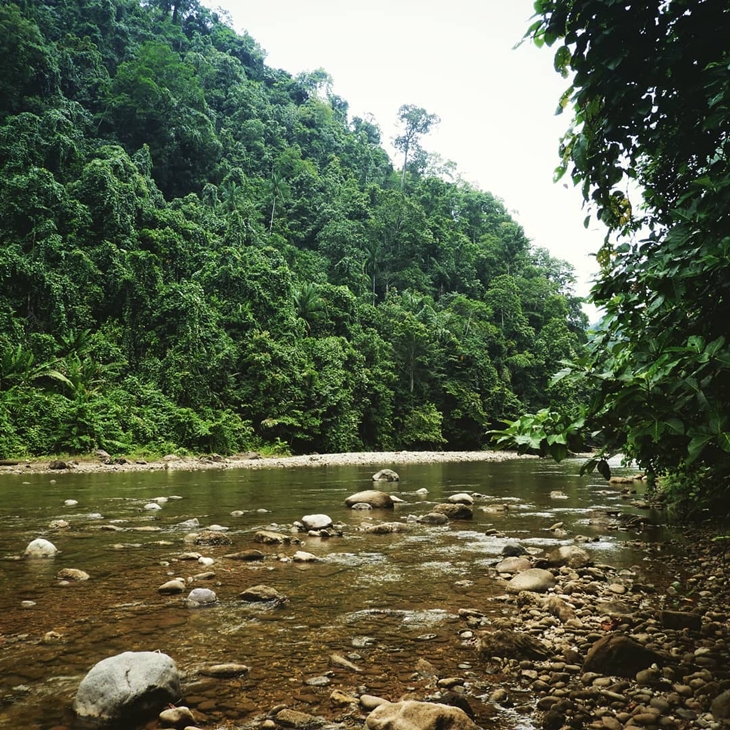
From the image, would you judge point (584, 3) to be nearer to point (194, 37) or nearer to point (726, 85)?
point (726, 85)

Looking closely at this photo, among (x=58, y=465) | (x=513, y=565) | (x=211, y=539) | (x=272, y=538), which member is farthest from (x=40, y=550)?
(x=58, y=465)

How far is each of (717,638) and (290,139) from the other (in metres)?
61.3

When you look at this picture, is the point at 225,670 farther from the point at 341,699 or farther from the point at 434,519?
the point at 434,519

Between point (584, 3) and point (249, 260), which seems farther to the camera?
point (249, 260)

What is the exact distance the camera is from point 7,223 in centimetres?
2691

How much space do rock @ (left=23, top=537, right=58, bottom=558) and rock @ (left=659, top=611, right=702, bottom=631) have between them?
5705 millimetres

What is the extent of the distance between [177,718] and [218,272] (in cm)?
3086

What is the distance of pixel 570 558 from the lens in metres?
5.78

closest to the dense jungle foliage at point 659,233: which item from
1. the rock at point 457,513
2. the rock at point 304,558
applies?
the rock at point 304,558

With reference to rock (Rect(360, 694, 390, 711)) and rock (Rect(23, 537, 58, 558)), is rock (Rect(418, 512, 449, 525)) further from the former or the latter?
rock (Rect(360, 694, 390, 711))

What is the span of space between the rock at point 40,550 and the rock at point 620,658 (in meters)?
5.32

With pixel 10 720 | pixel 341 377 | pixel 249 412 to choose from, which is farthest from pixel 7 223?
pixel 10 720

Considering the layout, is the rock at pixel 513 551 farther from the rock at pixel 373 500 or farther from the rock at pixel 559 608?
the rock at pixel 373 500

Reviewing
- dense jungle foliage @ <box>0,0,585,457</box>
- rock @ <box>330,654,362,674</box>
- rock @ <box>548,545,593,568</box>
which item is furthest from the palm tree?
rock @ <box>330,654,362,674</box>
